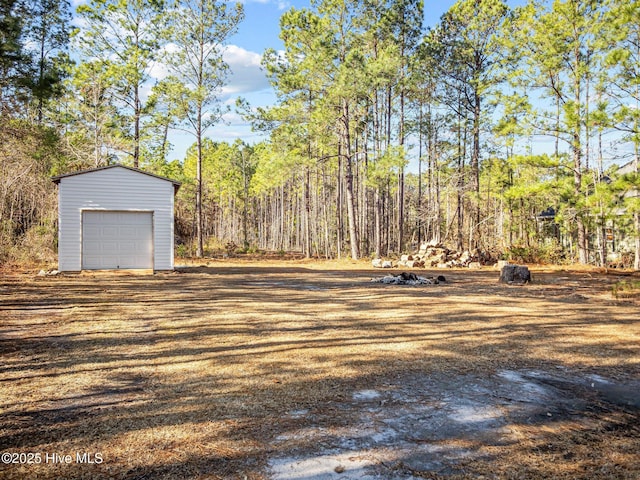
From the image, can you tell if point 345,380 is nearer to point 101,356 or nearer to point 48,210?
point 101,356

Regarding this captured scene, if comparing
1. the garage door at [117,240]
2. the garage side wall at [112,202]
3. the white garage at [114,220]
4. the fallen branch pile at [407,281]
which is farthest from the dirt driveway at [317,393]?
the garage door at [117,240]

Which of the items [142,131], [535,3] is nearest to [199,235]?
[142,131]

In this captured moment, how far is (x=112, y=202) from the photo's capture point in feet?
54.1

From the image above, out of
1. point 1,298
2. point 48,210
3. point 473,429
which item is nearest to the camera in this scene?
point 473,429

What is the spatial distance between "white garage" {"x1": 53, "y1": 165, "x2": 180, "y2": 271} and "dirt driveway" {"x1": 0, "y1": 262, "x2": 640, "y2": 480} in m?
8.13

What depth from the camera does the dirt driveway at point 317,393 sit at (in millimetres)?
2795

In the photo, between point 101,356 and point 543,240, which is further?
point 543,240

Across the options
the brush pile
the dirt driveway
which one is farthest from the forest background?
the dirt driveway

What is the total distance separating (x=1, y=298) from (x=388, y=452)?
10.1 meters

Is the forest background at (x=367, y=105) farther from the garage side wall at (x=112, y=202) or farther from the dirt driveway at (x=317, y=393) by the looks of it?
the dirt driveway at (x=317, y=393)

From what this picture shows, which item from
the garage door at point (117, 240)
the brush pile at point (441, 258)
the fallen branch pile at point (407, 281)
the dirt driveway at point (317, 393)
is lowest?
the dirt driveway at point (317, 393)

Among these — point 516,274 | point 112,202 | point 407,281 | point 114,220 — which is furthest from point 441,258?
point 112,202

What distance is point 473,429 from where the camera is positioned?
3281mm

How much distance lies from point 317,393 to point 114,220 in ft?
49.4
